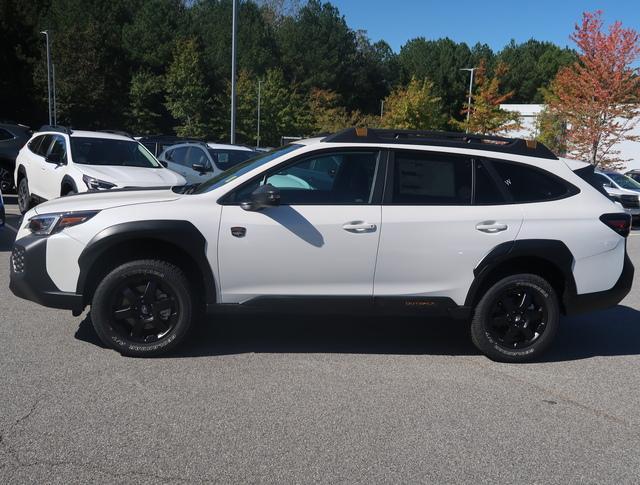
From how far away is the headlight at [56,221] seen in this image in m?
4.98

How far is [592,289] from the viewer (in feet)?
17.7

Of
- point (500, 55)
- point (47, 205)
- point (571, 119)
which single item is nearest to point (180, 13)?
point (500, 55)

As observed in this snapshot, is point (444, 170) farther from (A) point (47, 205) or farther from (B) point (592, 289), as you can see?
(A) point (47, 205)

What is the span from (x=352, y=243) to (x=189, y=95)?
46173 mm

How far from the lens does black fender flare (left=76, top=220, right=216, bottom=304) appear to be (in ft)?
16.0

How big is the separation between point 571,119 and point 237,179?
26105 mm

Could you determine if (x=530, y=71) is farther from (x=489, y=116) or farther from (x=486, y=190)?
(x=486, y=190)

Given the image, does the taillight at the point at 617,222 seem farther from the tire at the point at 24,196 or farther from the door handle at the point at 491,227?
the tire at the point at 24,196

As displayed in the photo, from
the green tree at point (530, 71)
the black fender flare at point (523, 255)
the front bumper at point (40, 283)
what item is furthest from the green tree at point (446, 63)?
the front bumper at point (40, 283)

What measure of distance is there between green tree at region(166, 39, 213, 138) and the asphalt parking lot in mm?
44653

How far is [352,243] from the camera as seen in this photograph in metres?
5.04

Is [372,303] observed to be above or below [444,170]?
below

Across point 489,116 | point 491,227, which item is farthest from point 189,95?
point 491,227

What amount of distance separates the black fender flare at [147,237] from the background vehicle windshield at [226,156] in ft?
31.3
